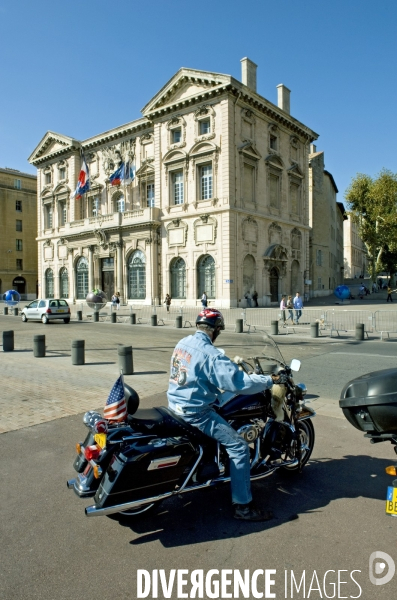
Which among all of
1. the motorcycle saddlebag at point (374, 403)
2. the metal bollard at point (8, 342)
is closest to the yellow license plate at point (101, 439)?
the motorcycle saddlebag at point (374, 403)

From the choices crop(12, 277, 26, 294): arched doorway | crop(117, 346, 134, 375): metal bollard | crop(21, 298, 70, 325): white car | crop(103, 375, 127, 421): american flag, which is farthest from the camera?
crop(12, 277, 26, 294): arched doorway

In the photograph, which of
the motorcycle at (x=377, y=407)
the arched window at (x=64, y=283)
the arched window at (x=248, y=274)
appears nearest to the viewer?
the motorcycle at (x=377, y=407)

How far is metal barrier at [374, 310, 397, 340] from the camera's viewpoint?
16422 mm

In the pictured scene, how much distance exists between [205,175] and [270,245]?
25.1 feet

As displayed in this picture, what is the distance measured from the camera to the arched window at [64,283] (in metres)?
45.8

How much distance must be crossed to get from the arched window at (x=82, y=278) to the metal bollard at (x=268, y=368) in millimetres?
40424

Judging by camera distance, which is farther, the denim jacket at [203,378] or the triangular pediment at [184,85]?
the triangular pediment at [184,85]

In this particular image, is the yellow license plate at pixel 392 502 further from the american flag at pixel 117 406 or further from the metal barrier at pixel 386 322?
the metal barrier at pixel 386 322

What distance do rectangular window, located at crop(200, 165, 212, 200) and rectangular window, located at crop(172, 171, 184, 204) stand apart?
1921mm

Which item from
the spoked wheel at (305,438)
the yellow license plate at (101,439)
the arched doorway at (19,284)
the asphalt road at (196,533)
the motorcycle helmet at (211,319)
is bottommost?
the asphalt road at (196,533)

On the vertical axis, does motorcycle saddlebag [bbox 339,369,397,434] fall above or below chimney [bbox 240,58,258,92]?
below

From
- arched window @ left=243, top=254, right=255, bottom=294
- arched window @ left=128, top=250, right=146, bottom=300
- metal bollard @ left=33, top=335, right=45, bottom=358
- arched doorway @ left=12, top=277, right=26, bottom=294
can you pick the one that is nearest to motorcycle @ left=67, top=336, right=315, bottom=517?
metal bollard @ left=33, top=335, right=45, bottom=358

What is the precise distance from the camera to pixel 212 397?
136 inches

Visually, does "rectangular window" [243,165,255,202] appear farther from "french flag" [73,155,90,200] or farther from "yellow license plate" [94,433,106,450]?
"yellow license plate" [94,433,106,450]
